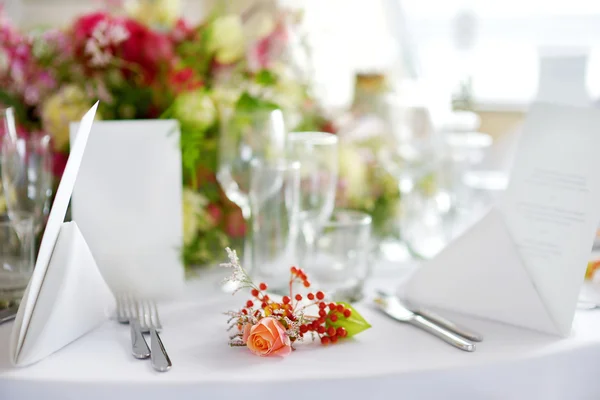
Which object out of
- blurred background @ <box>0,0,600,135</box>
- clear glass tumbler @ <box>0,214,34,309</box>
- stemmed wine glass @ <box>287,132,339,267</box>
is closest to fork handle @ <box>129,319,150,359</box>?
clear glass tumbler @ <box>0,214,34,309</box>

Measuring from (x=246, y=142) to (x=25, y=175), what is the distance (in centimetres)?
37

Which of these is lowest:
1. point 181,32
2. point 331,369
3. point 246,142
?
point 331,369

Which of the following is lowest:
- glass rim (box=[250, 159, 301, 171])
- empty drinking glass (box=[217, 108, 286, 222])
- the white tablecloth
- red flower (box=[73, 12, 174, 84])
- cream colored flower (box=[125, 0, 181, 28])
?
the white tablecloth

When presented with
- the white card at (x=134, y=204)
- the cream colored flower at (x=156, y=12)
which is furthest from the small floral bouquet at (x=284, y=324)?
the cream colored flower at (x=156, y=12)

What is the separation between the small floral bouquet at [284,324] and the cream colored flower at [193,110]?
15.8 inches

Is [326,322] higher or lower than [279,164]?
lower

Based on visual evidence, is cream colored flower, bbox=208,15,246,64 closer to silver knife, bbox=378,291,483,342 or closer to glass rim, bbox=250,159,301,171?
glass rim, bbox=250,159,301,171

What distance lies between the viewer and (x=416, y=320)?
930 mm

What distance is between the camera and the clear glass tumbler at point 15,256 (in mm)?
998

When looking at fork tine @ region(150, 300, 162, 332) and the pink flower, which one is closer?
fork tine @ region(150, 300, 162, 332)

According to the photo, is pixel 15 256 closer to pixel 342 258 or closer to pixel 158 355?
pixel 158 355

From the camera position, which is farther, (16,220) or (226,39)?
(226,39)

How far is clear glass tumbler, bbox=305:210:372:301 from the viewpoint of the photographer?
1053 millimetres

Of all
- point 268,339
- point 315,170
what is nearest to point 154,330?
point 268,339
